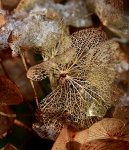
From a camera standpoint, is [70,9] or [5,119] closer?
[5,119]

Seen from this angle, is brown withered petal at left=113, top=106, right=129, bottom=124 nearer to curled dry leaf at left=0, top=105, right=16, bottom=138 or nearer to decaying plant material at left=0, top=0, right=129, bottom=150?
decaying plant material at left=0, top=0, right=129, bottom=150

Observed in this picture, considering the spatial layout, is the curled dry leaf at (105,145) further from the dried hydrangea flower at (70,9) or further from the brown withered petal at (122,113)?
the dried hydrangea flower at (70,9)

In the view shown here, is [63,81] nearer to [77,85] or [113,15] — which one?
[77,85]

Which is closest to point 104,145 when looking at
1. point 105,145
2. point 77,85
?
point 105,145

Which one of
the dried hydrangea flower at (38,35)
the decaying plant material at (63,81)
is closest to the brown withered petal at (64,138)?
the decaying plant material at (63,81)

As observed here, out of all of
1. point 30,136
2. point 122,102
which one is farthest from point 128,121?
point 30,136

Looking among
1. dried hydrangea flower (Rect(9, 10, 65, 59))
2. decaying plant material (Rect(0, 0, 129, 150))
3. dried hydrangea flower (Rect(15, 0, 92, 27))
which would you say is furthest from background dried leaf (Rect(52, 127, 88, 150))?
dried hydrangea flower (Rect(15, 0, 92, 27))
